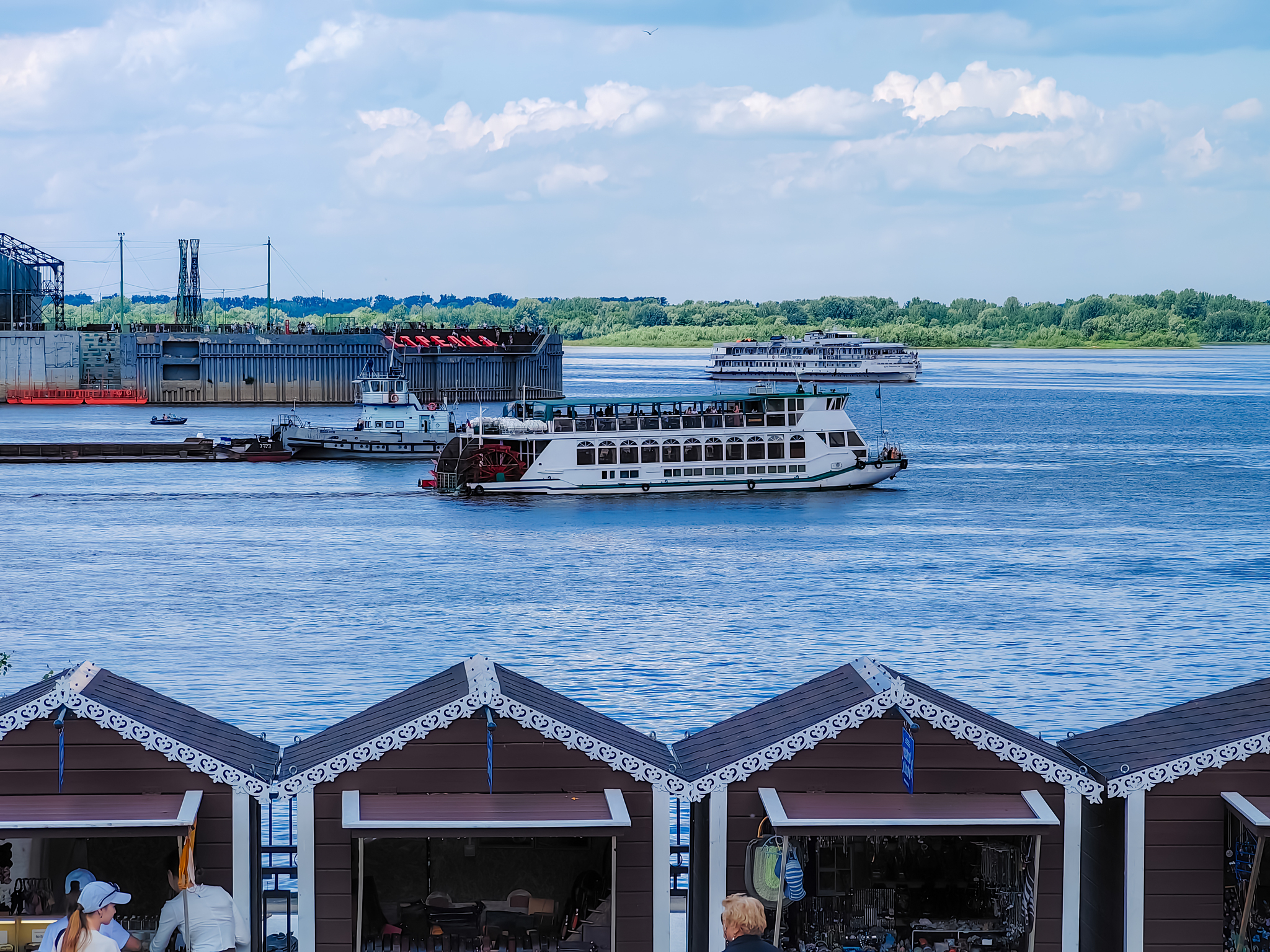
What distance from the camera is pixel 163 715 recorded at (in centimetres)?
1073

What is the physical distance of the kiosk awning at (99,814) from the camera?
9688 millimetres

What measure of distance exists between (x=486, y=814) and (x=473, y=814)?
8 centimetres

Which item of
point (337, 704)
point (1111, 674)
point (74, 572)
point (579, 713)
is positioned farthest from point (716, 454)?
point (579, 713)

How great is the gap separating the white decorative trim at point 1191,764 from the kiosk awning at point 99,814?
18.8 feet

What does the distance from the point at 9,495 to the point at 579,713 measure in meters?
68.3

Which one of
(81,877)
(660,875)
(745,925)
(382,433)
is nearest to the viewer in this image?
(745,925)

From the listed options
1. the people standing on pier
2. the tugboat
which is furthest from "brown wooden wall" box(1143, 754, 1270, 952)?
the tugboat

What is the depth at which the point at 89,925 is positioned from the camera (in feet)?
24.5

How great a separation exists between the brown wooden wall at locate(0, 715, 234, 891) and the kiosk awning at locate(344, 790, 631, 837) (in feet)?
2.90

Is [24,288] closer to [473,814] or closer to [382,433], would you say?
[382,433]

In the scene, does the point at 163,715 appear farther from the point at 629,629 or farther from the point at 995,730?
the point at 629,629

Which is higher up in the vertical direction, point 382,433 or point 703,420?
point 703,420

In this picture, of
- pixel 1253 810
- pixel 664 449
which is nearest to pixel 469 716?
pixel 1253 810

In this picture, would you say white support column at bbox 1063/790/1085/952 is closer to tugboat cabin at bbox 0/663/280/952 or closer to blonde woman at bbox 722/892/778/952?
blonde woman at bbox 722/892/778/952
